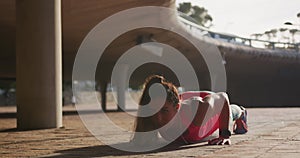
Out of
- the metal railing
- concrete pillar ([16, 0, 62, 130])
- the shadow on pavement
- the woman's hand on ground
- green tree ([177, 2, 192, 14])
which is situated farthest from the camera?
green tree ([177, 2, 192, 14])

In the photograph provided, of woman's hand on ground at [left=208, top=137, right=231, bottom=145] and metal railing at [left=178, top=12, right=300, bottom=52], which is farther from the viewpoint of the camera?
metal railing at [left=178, top=12, right=300, bottom=52]

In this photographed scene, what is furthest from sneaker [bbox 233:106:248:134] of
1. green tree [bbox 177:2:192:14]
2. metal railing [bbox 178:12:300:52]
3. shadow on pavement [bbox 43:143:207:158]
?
green tree [bbox 177:2:192:14]

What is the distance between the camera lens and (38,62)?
11797 millimetres

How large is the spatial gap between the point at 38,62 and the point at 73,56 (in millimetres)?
19586

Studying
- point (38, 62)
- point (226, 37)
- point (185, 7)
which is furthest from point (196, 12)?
point (38, 62)

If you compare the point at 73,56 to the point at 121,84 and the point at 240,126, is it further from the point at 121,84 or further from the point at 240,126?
the point at 240,126

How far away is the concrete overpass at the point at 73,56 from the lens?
11.8 m

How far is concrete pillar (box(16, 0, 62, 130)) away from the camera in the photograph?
11750 millimetres

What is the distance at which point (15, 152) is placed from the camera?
273 inches

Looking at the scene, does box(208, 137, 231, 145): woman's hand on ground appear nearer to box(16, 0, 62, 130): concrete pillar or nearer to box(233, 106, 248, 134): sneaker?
box(233, 106, 248, 134): sneaker

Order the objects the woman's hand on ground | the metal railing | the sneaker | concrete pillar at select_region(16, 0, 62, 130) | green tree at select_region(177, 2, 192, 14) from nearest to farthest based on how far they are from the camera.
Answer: the woman's hand on ground
the sneaker
concrete pillar at select_region(16, 0, 62, 130)
the metal railing
green tree at select_region(177, 2, 192, 14)

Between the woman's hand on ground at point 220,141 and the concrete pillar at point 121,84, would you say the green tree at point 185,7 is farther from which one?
the woman's hand on ground at point 220,141

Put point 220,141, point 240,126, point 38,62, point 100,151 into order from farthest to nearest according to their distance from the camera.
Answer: point 38,62, point 240,126, point 220,141, point 100,151

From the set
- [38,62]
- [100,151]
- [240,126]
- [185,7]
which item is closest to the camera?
Answer: [100,151]
